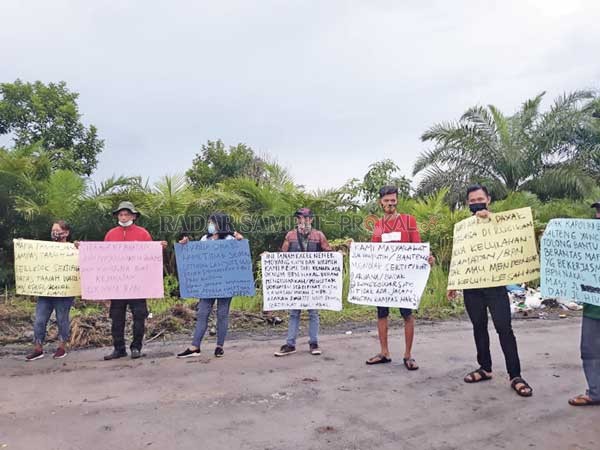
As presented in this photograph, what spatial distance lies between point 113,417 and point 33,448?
2.08ft

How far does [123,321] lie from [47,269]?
102 cm

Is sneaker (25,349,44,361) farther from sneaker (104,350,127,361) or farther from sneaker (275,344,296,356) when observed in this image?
sneaker (275,344,296,356)

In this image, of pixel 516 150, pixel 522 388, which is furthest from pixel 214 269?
pixel 516 150

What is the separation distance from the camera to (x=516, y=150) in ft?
53.5

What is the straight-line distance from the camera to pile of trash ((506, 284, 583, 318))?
886 centimetres

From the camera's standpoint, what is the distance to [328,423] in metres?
3.85

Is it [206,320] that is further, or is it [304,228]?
[304,228]

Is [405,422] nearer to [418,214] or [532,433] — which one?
[532,433]

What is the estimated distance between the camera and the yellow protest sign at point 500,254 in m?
4.65

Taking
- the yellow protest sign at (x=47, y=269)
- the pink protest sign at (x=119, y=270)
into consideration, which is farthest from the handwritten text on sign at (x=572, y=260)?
the yellow protest sign at (x=47, y=269)

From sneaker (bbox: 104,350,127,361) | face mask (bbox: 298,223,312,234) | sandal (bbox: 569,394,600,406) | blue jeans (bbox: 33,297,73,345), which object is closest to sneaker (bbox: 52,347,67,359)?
blue jeans (bbox: 33,297,73,345)

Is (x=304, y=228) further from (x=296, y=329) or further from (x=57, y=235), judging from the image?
(x=57, y=235)

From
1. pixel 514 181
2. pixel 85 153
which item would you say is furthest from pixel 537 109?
pixel 85 153

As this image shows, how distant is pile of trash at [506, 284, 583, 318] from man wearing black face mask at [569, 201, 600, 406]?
4590 millimetres
